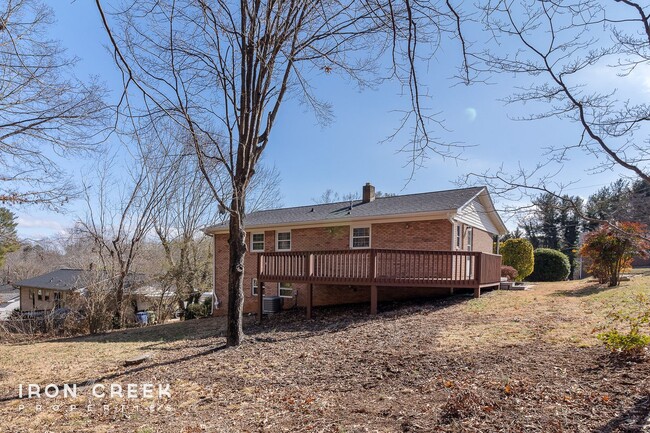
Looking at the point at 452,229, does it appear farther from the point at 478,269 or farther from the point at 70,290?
the point at 70,290

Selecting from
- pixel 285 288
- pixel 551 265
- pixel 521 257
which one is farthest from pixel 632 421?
pixel 551 265

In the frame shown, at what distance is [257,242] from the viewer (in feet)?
56.9

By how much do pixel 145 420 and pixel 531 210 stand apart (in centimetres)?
482

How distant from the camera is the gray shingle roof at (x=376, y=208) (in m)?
13.4

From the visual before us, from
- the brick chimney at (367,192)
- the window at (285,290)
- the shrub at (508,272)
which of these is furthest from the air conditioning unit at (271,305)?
the shrub at (508,272)

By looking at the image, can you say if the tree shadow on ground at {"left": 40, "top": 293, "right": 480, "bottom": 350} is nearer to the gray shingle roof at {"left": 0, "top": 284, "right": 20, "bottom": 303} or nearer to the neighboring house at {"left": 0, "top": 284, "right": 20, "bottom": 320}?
the neighboring house at {"left": 0, "top": 284, "right": 20, "bottom": 320}

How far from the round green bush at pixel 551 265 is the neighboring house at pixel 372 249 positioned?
218 inches

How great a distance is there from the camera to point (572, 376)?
4504 mm

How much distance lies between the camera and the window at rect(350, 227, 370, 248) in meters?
14.6

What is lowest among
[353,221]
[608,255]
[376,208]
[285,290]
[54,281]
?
[54,281]

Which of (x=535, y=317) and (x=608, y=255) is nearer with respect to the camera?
(x=535, y=317)

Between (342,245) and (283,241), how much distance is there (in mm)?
2898

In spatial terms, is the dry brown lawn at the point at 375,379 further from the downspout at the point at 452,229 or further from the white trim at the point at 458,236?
the white trim at the point at 458,236

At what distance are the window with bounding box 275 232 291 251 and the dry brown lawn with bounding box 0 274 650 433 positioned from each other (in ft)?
21.4
